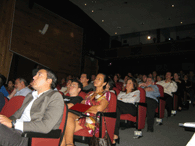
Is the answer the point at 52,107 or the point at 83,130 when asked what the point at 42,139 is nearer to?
the point at 52,107

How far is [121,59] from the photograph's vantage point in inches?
432

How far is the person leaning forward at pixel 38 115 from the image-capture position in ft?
3.97

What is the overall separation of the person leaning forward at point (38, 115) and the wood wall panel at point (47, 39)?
15.5 ft

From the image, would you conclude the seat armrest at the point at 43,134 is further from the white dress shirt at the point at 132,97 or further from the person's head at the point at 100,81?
the white dress shirt at the point at 132,97

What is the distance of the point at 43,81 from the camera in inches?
60.4

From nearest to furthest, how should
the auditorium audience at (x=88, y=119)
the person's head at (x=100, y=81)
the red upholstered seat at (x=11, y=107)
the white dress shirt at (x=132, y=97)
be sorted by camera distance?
the red upholstered seat at (x=11, y=107) < the auditorium audience at (x=88, y=119) < the person's head at (x=100, y=81) < the white dress shirt at (x=132, y=97)

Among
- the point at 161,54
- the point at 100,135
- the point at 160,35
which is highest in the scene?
the point at 160,35

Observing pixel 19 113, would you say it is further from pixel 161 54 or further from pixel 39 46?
pixel 161 54

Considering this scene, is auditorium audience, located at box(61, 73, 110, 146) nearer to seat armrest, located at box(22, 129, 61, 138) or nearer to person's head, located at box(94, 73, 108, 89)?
person's head, located at box(94, 73, 108, 89)

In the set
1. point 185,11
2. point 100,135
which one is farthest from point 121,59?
point 100,135

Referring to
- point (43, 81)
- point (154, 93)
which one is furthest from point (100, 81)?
point (154, 93)

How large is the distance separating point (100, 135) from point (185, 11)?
834 cm

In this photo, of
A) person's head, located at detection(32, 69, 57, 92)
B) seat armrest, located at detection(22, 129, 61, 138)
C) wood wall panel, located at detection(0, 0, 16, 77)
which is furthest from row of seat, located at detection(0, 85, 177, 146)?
wood wall panel, located at detection(0, 0, 16, 77)

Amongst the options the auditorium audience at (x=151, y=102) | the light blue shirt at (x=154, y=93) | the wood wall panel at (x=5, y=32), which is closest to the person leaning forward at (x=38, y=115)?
the auditorium audience at (x=151, y=102)
